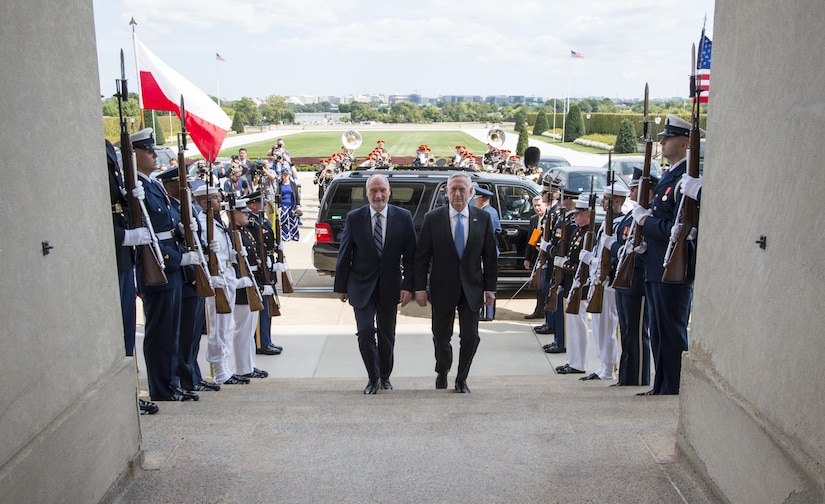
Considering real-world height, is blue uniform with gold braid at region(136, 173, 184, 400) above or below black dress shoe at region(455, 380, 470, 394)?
above

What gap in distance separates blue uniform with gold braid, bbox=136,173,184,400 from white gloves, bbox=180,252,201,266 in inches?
1.4

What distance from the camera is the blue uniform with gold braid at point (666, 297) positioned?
5.66m

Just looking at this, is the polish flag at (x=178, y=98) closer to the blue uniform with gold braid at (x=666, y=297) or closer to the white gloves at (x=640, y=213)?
the white gloves at (x=640, y=213)

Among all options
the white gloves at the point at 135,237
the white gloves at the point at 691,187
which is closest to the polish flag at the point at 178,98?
the white gloves at the point at 135,237

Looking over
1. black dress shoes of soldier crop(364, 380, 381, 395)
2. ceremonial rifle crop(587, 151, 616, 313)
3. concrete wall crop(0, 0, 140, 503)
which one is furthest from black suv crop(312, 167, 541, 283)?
concrete wall crop(0, 0, 140, 503)

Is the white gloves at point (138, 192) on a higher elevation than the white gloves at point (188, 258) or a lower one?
higher

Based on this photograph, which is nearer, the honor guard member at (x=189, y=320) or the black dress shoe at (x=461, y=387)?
the black dress shoe at (x=461, y=387)

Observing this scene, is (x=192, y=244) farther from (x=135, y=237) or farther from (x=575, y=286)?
(x=575, y=286)

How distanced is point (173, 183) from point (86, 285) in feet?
12.5

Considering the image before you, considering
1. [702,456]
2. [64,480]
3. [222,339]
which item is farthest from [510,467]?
[222,339]

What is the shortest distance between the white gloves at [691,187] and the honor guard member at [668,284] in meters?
0.25

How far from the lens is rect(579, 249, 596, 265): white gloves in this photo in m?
7.31

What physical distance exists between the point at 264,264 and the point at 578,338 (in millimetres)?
3258

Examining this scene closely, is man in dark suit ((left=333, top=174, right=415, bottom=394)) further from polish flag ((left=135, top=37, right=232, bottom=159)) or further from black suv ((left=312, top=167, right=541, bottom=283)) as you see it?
black suv ((left=312, top=167, right=541, bottom=283))
